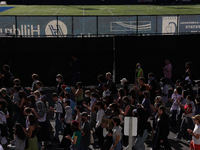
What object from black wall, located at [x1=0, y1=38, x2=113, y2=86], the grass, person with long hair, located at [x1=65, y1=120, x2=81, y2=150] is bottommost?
person with long hair, located at [x1=65, y1=120, x2=81, y2=150]

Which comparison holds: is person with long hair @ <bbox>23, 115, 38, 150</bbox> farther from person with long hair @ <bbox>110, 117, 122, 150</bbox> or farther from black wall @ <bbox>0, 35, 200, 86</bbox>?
black wall @ <bbox>0, 35, 200, 86</bbox>

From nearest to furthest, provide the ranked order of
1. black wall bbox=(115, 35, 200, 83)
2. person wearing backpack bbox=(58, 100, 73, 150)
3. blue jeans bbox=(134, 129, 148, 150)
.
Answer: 1. blue jeans bbox=(134, 129, 148, 150)
2. person wearing backpack bbox=(58, 100, 73, 150)
3. black wall bbox=(115, 35, 200, 83)

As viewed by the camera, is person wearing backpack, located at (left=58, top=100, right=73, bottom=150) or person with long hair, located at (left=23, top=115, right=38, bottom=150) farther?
person wearing backpack, located at (left=58, top=100, right=73, bottom=150)

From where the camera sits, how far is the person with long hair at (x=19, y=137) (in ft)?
26.7

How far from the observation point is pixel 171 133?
11766 millimetres

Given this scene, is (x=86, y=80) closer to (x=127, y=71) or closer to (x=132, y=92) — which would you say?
(x=127, y=71)

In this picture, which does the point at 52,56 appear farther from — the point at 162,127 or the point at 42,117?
the point at 162,127

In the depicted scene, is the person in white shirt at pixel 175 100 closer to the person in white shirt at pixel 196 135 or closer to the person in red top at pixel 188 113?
the person in red top at pixel 188 113

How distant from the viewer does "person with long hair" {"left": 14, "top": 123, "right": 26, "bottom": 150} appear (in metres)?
8.14

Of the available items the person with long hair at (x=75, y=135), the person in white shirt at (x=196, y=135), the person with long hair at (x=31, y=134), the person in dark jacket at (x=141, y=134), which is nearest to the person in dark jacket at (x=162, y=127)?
the person in dark jacket at (x=141, y=134)

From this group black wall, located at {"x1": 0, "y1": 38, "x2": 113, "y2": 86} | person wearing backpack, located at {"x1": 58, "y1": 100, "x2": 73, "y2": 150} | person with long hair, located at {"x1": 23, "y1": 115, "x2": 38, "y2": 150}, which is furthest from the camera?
black wall, located at {"x1": 0, "y1": 38, "x2": 113, "y2": 86}

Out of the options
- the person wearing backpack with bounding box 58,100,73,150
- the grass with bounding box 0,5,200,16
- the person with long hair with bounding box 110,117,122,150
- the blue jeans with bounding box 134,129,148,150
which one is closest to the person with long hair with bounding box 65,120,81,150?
the person with long hair with bounding box 110,117,122,150
